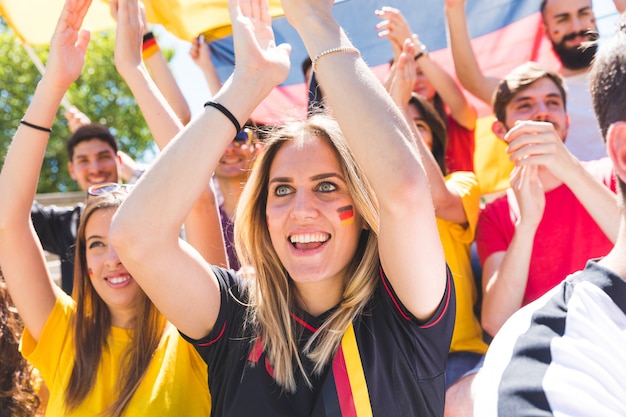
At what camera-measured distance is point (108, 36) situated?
78.7 ft

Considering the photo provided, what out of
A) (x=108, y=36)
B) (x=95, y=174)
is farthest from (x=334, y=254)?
(x=108, y=36)

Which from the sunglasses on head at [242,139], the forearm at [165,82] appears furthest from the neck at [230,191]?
the forearm at [165,82]

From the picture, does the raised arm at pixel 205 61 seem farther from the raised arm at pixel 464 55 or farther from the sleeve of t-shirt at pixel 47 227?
the raised arm at pixel 464 55

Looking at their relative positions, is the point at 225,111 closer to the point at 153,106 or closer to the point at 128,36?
the point at 153,106

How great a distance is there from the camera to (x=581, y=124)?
366 cm

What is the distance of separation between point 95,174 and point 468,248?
7.72 ft

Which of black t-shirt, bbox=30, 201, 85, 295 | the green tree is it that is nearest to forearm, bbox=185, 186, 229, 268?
black t-shirt, bbox=30, 201, 85, 295

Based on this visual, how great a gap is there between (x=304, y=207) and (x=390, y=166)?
0.40 metres

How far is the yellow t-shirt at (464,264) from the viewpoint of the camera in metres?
2.68

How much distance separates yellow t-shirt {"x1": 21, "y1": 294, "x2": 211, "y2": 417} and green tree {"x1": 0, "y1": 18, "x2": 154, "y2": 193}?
20.2 m

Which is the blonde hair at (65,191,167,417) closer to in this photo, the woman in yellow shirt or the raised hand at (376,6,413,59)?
the woman in yellow shirt

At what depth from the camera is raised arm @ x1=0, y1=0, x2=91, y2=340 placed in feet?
7.68

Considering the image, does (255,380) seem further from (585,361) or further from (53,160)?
(53,160)

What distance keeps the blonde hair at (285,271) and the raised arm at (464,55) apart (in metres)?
1.75
